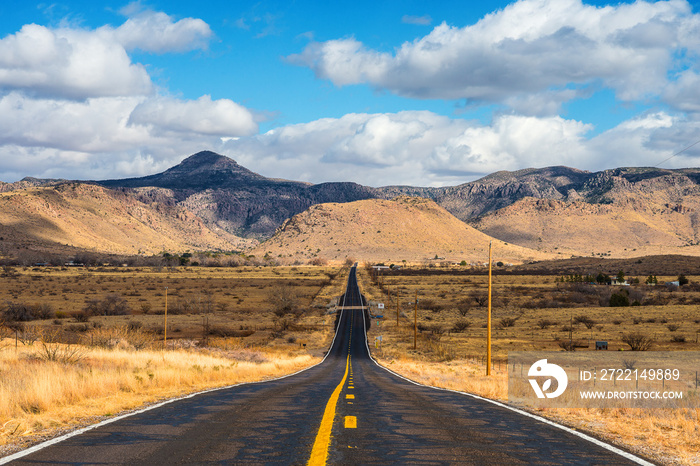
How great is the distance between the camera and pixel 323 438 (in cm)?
784

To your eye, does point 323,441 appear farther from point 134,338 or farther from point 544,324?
point 544,324

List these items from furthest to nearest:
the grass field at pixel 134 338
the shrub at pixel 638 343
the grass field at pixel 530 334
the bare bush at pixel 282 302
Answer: the bare bush at pixel 282 302, the shrub at pixel 638 343, the grass field at pixel 134 338, the grass field at pixel 530 334

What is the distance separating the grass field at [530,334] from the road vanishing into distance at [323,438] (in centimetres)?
143

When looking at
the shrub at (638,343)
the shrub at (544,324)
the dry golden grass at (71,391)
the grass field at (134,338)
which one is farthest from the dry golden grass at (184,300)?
the dry golden grass at (71,391)

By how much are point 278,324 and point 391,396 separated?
60.7m

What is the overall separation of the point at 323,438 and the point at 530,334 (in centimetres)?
5621

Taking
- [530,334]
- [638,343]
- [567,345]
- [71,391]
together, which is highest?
[71,391]

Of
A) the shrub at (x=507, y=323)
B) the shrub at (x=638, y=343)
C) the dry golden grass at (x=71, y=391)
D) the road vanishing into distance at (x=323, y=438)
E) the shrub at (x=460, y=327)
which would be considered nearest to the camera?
the road vanishing into distance at (x=323, y=438)

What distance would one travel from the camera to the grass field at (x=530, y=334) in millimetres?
9617

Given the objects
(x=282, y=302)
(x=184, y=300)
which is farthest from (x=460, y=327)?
(x=184, y=300)

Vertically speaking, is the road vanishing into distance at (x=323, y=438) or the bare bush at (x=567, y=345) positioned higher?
the road vanishing into distance at (x=323, y=438)

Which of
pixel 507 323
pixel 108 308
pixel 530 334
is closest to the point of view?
pixel 530 334

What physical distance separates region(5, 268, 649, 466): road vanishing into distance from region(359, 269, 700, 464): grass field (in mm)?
1430

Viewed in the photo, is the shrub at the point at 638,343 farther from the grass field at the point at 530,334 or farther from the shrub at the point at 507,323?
the shrub at the point at 507,323
